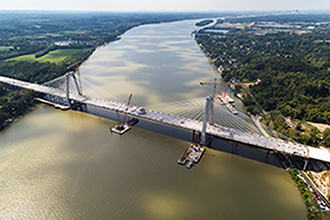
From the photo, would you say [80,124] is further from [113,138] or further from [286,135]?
[286,135]

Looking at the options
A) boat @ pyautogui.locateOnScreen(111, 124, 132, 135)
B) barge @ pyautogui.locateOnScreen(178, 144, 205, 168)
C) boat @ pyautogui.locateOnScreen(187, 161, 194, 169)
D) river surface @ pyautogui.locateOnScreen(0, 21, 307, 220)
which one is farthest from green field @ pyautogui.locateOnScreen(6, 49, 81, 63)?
boat @ pyautogui.locateOnScreen(187, 161, 194, 169)

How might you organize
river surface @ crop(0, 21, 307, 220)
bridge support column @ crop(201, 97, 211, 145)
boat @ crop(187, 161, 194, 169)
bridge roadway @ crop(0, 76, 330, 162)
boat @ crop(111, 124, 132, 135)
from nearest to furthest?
1. river surface @ crop(0, 21, 307, 220)
2. bridge roadway @ crop(0, 76, 330, 162)
3. boat @ crop(187, 161, 194, 169)
4. bridge support column @ crop(201, 97, 211, 145)
5. boat @ crop(111, 124, 132, 135)

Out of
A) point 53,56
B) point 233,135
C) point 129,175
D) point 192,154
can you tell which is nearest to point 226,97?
point 233,135

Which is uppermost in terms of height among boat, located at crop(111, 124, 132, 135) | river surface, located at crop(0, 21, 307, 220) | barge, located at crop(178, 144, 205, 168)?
boat, located at crop(111, 124, 132, 135)

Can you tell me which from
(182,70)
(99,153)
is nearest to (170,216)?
(99,153)

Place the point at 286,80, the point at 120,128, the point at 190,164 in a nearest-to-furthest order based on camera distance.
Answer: the point at 190,164, the point at 120,128, the point at 286,80

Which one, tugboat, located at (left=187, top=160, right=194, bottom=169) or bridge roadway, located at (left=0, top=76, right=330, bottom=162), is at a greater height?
bridge roadway, located at (left=0, top=76, right=330, bottom=162)

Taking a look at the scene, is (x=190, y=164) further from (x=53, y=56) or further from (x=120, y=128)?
(x=53, y=56)

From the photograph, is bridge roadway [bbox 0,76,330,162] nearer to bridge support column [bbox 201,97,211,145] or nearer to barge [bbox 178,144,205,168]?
bridge support column [bbox 201,97,211,145]
